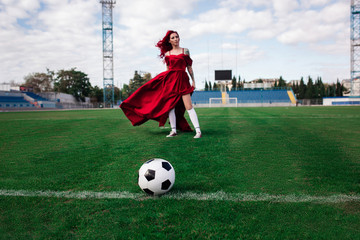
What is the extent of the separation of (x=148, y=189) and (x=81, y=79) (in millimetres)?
79058

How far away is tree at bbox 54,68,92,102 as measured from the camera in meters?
73.2

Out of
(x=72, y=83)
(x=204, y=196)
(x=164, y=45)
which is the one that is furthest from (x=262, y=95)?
(x=204, y=196)

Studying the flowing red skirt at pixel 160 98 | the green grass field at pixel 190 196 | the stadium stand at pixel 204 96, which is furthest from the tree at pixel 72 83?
the green grass field at pixel 190 196

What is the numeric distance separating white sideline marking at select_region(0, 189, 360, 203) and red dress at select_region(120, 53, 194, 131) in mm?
3390

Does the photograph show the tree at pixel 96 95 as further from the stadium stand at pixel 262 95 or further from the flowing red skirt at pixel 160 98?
the flowing red skirt at pixel 160 98

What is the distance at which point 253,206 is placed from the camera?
6.48 feet

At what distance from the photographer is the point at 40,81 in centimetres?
7375

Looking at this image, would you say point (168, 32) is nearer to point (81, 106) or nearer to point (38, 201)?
point (38, 201)

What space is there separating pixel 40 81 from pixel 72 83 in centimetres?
897

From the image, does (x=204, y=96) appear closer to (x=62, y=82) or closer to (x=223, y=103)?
(x=223, y=103)

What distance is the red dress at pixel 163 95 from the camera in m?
5.51

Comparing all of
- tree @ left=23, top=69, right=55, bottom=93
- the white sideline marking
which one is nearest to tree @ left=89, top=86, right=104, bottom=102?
tree @ left=23, top=69, right=55, bottom=93

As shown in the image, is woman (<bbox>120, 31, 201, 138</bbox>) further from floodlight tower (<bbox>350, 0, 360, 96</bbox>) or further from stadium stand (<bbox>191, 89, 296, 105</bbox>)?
floodlight tower (<bbox>350, 0, 360, 96</bbox>)

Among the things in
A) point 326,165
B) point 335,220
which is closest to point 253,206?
point 335,220
